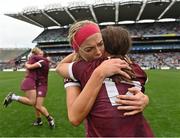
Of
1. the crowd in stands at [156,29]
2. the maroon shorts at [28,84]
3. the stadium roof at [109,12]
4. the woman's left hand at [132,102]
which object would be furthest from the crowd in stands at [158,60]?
the woman's left hand at [132,102]

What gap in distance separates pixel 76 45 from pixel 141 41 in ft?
256

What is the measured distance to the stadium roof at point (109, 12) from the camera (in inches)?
2586

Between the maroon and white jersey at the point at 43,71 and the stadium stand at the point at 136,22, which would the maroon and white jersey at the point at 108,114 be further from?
the stadium stand at the point at 136,22

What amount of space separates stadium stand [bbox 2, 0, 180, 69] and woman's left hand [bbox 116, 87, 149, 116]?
63.0 m

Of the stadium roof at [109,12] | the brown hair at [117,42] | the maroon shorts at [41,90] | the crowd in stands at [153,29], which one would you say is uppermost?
the brown hair at [117,42]

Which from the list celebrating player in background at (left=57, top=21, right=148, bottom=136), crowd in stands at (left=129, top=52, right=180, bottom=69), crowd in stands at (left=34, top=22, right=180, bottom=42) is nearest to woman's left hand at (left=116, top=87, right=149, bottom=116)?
celebrating player in background at (left=57, top=21, right=148, bottom=136)

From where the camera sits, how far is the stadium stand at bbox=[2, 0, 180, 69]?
67.2m

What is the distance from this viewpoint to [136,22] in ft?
262

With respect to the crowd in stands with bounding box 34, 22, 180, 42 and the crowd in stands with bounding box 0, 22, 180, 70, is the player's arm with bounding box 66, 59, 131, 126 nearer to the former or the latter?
the crowd in stands with bounding box 0, 22, 180, 70

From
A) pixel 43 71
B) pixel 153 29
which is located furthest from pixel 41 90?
pixel 153 29

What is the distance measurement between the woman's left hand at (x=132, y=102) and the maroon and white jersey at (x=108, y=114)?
28 millimetres

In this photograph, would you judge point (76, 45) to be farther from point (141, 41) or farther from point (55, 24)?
point (55, 24)

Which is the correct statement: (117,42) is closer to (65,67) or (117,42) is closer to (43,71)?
(65,67)

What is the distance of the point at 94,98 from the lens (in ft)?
7.41
